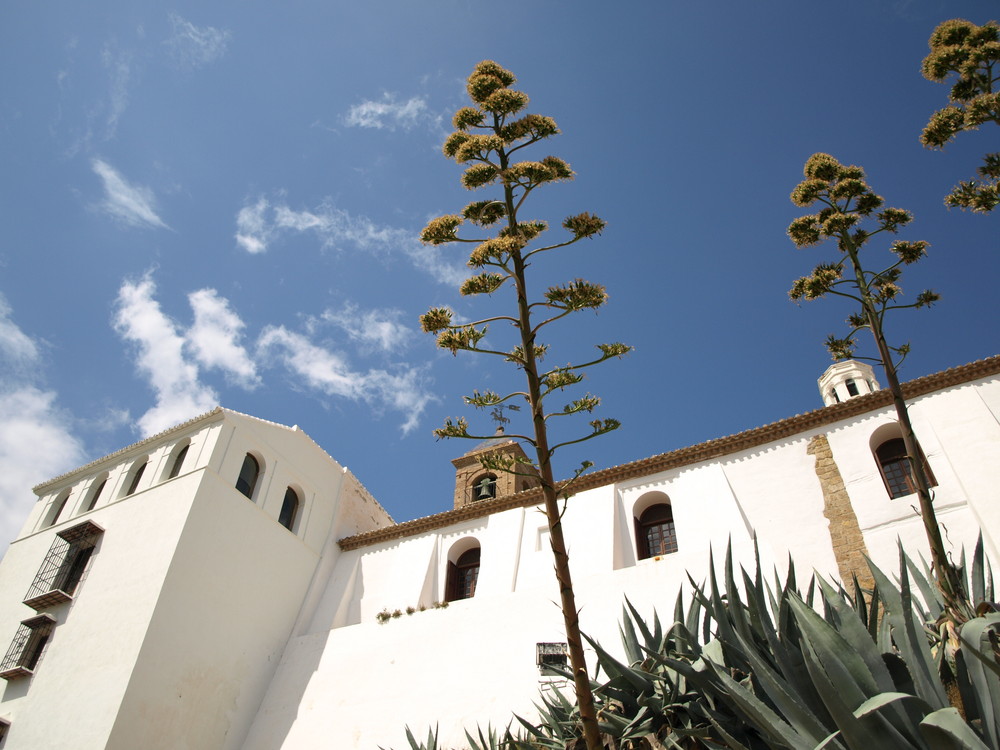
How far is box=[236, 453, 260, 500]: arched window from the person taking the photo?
13.9m

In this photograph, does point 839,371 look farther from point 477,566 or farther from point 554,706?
point 554,706

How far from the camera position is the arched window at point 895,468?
1029 cm

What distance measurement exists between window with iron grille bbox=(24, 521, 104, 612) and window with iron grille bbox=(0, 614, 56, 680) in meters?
0.40

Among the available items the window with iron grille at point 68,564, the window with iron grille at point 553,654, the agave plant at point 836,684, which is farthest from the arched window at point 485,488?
the agave plant at point 836,684

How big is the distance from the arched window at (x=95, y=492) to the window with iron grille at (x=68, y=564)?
1.15 metres

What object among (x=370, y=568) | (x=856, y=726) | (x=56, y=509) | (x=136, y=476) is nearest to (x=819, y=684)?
(x=856, y=726)

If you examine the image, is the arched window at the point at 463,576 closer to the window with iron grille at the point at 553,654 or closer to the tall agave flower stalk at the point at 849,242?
the window with iron grille at the point at 553,654

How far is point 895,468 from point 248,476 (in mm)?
11647

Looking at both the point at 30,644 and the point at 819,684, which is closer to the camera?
the point at 819,684

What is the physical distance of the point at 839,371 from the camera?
1788 cm

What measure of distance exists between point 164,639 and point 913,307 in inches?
448

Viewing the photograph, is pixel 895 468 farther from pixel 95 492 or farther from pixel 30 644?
pixel 95 492

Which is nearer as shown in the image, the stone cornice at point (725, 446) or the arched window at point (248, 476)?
the stone cornice at point (725, 446)

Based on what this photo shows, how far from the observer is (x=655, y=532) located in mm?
12109
